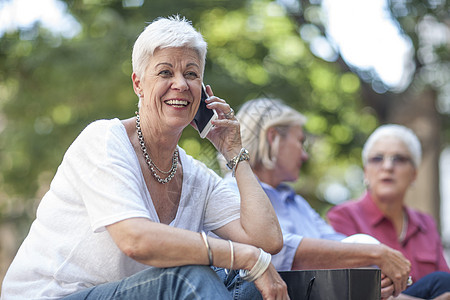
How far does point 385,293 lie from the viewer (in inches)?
114

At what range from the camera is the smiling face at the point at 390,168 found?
4.19 meters

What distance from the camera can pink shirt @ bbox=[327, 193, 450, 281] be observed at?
3.92 meters

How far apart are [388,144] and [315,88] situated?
4729 millimetres

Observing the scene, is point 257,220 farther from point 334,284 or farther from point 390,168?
point 390,168

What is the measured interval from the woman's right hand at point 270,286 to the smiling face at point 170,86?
2.33ft

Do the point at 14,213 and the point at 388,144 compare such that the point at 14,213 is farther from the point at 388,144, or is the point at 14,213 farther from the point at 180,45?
the point at 180,45

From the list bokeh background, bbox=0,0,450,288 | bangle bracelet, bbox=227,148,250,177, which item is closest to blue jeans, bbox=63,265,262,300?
bangle bracelet, bbox=227,148,250,177

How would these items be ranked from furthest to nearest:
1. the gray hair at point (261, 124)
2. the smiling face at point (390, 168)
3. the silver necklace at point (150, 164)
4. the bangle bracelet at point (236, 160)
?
1. the smiling face at point (390, 168)
2. the gray hair at point (261, 124)
3. the bangle bracelet at point (236, 160)
4. the silver necklace at point (150, 164)

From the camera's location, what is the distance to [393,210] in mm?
4172

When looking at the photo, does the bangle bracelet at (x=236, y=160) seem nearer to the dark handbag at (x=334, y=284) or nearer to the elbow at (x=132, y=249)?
the dark handbag at (x=334, y=284)

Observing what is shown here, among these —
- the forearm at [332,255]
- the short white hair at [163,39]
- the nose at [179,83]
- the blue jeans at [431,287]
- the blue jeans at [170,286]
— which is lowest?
the blue jeans at [431,287]

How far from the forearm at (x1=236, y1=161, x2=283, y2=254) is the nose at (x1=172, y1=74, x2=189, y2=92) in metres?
0.47

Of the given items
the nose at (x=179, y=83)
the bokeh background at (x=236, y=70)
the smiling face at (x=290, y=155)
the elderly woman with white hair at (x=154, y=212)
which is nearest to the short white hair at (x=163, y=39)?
the elderly woman with white hair at (x=154, y=212)

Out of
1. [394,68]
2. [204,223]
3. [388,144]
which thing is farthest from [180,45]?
[394,68]
